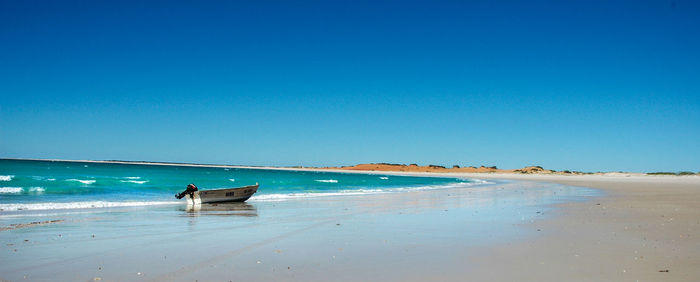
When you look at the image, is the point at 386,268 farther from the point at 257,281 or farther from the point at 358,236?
the point at 358,236

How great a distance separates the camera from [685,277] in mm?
6617

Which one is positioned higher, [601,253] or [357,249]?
[601,253]

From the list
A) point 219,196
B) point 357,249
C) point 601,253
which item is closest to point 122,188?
point 219,196

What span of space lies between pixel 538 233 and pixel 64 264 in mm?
9822

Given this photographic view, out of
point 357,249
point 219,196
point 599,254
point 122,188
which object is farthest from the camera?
point 122,188

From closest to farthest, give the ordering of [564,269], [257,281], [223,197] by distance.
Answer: [257,281], [564,269], [223,197]

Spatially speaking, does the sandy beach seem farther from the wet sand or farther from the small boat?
the small boat

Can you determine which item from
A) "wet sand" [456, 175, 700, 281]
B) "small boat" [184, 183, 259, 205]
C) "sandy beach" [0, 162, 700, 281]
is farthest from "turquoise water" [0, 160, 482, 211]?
"wet sand" [456, 175, 700, 281]

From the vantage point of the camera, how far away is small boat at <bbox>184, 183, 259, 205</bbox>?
21828 millimetres

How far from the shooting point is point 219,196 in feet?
75.2

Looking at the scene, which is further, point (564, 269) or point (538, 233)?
point (538, 233)

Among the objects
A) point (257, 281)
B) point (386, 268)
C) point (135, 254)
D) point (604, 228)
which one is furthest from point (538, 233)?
point (135, 254)

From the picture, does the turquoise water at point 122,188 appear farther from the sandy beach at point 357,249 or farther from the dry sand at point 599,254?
the dry sand at point 599,254

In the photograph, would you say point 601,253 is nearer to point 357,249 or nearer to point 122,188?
point 357,249
